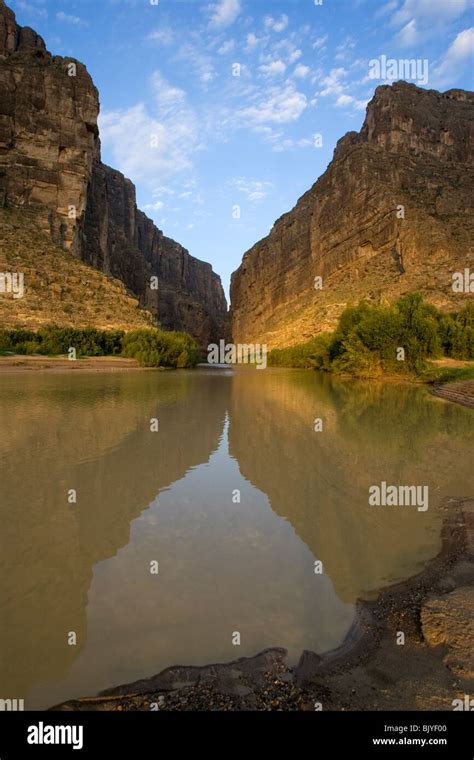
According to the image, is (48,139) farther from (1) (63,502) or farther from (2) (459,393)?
(1) (63,502)

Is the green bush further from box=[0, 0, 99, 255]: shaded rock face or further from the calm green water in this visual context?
the calm green water

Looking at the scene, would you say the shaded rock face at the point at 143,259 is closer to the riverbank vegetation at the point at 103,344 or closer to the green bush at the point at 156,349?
the green bush at the point at 156,349

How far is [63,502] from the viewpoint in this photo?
4828 millimetres

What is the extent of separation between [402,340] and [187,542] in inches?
1054

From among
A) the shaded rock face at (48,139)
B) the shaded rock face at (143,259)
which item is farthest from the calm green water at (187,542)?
the shaded rock face at (143,259)

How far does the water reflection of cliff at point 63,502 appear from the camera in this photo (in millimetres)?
2572

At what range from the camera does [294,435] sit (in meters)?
9.26

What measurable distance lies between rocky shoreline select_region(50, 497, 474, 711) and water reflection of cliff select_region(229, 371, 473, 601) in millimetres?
471

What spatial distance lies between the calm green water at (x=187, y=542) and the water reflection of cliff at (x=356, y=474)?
3 cm

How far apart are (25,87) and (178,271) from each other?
4095 inches

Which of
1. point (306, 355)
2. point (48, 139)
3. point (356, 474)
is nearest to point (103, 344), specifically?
point (306, 355)

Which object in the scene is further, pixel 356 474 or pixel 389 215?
pixel 389 215

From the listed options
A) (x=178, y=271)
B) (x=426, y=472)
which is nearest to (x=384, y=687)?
(x=426, y=472)
